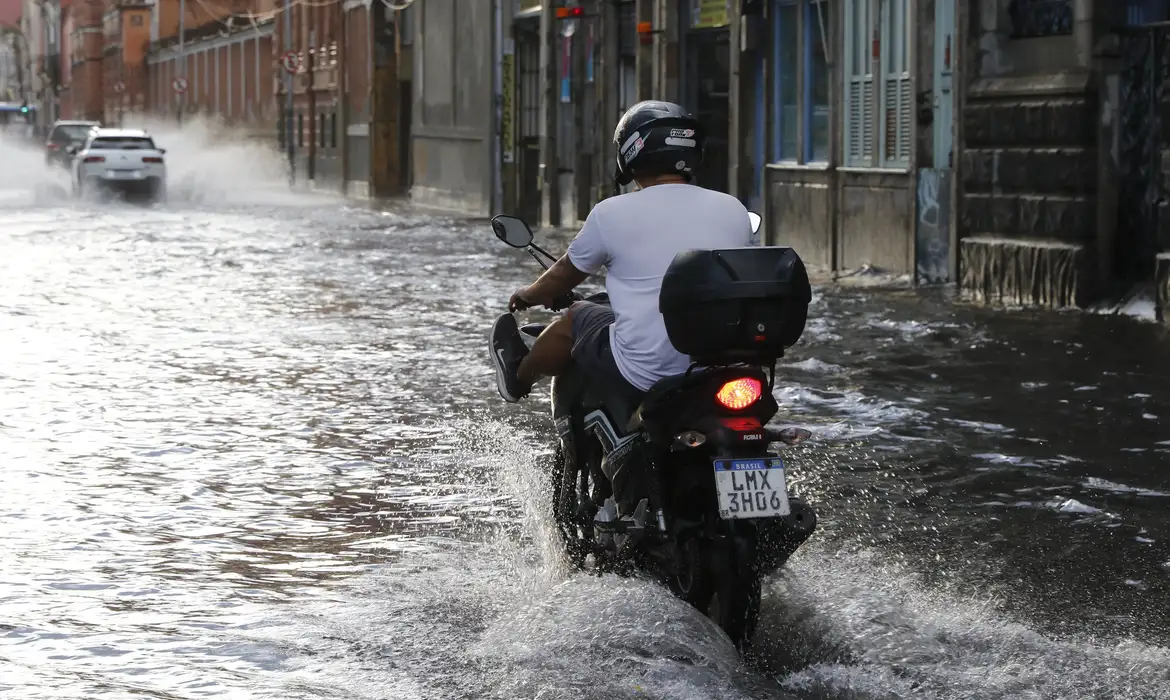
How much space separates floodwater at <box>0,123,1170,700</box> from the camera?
18.2 ft

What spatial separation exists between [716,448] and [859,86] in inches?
635

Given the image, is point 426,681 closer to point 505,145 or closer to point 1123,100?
point 1123,100

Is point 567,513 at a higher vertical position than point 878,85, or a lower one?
lower

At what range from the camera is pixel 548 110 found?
108ft

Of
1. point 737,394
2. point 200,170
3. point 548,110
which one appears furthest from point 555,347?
point 200,170

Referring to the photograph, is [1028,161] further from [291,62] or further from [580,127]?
[291,62]

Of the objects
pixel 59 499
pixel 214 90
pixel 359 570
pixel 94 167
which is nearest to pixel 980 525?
pixel 359 570

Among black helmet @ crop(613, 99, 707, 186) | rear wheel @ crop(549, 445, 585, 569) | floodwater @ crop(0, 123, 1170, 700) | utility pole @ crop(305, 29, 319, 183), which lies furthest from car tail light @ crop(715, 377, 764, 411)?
utility pole @ crop(305, 29, 319, 183)

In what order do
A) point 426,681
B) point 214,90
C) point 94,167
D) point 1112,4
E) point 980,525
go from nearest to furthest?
point 426,681 < point 980,525 < point 1112,4 < point 94,167 < point 214,90

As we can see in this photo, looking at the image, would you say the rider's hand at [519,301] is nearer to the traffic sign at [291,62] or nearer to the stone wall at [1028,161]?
the stone wall at [1028,161]

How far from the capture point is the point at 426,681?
214 inches

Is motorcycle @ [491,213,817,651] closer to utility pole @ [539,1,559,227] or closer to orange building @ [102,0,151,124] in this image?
utility pole @ [539,1,559,227]

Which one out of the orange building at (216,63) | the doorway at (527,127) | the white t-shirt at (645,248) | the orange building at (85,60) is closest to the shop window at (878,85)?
the white t-shirt at (645,248)

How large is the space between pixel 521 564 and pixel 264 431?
355 cm
